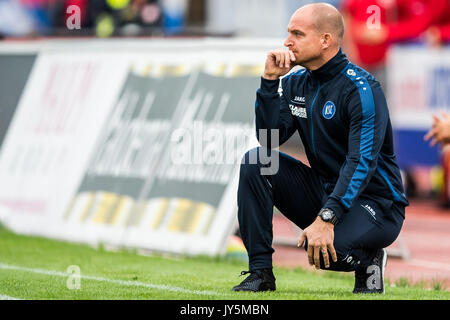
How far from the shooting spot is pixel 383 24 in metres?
17.1

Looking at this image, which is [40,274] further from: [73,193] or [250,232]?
[73,193]

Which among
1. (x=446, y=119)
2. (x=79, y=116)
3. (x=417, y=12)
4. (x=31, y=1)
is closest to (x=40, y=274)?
(x=446, y=119)

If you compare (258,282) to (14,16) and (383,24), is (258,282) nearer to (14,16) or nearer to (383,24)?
(383,24)

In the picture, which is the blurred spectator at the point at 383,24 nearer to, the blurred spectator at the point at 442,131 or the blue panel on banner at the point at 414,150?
the blue panel on banner at the point at 414,150

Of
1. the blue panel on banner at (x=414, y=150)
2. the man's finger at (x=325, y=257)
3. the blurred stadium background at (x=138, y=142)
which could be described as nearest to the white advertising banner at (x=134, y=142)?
the blurred stadium background at (x=138, y=142)

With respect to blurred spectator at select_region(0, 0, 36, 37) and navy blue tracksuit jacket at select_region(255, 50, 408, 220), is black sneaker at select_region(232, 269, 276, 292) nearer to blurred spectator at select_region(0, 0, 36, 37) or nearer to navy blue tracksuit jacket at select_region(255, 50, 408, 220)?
navy blue tracksuit jacket at select_region(255, 50, 408, 220)

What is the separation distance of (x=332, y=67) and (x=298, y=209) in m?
0.93

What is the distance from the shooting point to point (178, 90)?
33.9ft

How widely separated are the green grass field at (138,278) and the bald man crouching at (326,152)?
0.25m

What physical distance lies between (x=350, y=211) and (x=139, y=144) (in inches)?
170

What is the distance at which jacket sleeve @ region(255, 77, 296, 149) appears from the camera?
20.9ft

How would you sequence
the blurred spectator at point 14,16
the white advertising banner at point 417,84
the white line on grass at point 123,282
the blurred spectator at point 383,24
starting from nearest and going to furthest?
the white line on grass at point 123,282
the white advertising banner at point 417,84
the blurred spectator at point 383,24
the blurred spectator at point 14,16

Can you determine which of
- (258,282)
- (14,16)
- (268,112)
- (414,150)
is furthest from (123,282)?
(14,16)

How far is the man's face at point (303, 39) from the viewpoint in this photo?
6.38 m
